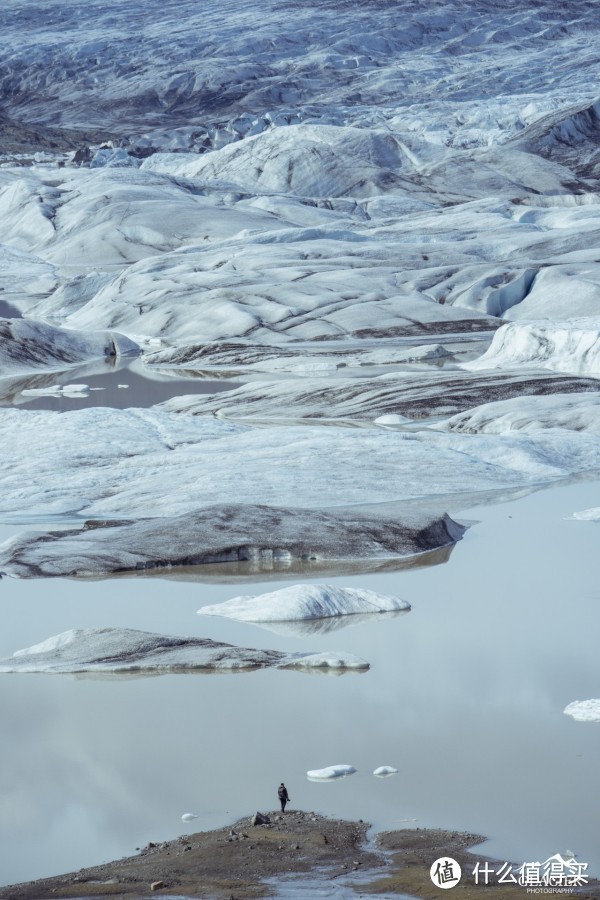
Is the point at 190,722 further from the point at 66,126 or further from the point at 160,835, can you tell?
the point at 66,126

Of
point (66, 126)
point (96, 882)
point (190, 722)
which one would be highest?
point (96, 882)

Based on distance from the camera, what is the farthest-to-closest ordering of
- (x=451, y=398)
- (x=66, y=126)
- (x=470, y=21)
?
1. (x=470, y=21)
2. (x=66, y=126)
3. (x=451, y=398)

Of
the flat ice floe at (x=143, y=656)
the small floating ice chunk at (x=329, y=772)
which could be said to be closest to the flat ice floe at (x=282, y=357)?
the flat ice floe at (x=143, y=656)

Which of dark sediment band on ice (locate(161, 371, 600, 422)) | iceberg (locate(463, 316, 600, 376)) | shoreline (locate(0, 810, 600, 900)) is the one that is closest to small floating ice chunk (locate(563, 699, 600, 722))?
shoreline (locate(0, 810, 600, 900))

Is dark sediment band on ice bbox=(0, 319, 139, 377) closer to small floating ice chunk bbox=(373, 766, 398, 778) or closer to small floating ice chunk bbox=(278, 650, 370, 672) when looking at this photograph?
small floating ice chunk bbox=(278, 650, 370, 672)

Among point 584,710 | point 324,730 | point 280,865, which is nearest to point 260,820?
point 280,865

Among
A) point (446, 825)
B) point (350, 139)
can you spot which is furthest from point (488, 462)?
point (350, 139)

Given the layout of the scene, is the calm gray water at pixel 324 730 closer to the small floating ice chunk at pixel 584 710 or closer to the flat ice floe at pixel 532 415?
the small floating ice chunk at pixel 584 710

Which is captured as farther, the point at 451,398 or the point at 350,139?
the point at 350,139
